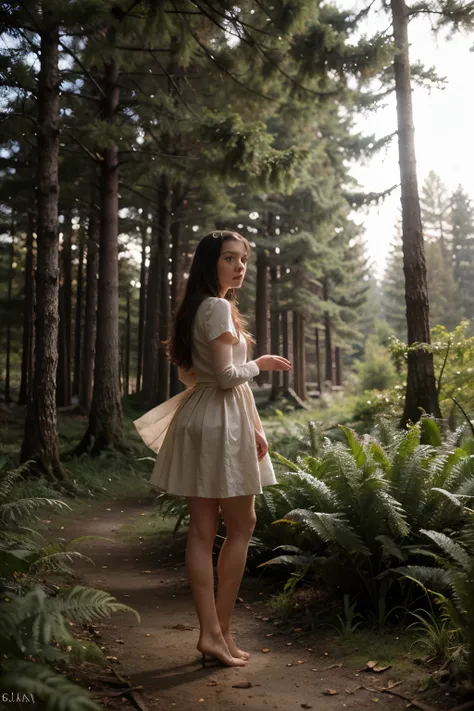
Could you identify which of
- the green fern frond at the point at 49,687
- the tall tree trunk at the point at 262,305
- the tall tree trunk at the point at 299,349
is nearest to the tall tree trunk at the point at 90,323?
the tall tree trunk at the point at 262,305

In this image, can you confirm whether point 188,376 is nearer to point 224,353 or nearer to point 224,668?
point 224,353

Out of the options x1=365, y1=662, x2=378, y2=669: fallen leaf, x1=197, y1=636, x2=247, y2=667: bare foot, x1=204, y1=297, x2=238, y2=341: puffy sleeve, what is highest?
x1=204, y1=297, x2=238, y2=341: puffy sleeve

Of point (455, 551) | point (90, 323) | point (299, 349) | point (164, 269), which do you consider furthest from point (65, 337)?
point (455, 551)

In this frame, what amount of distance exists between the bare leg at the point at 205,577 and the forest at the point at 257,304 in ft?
1.56

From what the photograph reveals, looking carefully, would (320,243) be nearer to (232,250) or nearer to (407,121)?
(407,121)

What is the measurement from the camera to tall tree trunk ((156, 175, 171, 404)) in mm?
18391

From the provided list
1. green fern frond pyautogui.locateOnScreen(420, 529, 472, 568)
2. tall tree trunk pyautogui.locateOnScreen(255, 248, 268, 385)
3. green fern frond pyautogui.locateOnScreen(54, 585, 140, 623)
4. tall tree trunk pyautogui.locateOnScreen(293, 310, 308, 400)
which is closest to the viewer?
green fern frond pyautogui.locateOnScreen(54, 585, 140, 623)

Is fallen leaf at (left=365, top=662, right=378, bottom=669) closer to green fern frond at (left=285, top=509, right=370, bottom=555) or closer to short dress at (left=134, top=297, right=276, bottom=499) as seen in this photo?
green fern frond at (left=285, top=509, right=370, bottom=555)

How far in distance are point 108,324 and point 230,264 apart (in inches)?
368

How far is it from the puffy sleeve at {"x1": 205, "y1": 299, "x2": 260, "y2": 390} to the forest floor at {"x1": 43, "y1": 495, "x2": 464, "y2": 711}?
5.31 feet

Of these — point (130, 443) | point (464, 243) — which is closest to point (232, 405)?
point (130, 443)

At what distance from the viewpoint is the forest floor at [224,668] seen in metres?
3.20

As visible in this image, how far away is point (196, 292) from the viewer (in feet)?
13.2

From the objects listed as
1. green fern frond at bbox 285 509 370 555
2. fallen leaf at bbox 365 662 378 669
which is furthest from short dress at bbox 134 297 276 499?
fallen leaf at bbox 365 662 378 669
